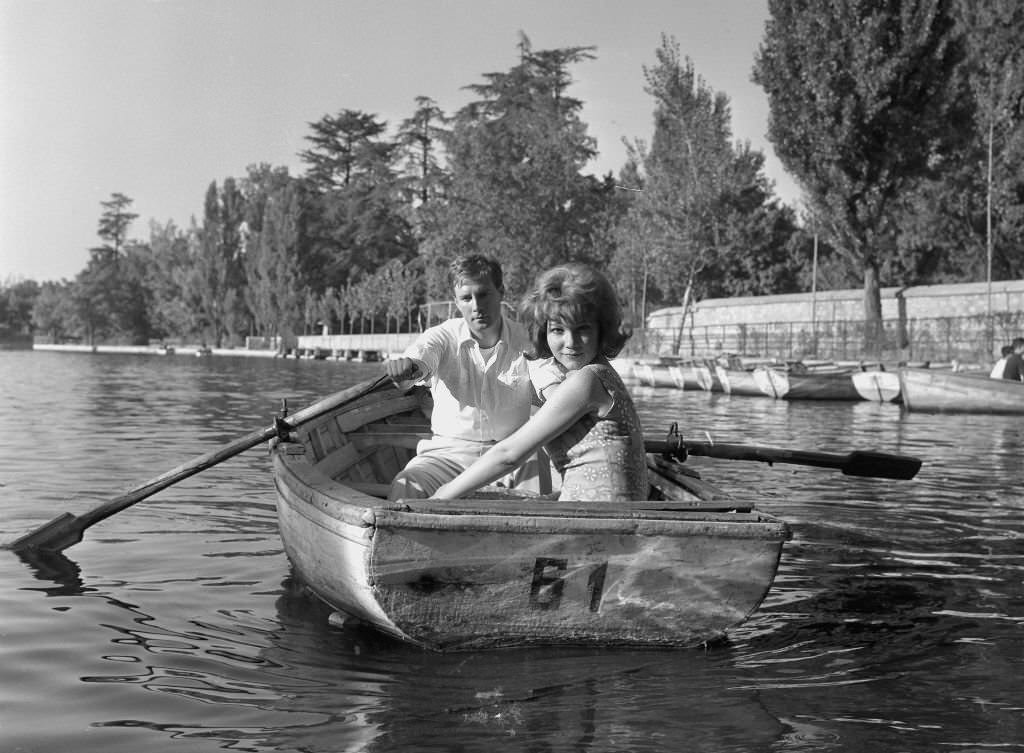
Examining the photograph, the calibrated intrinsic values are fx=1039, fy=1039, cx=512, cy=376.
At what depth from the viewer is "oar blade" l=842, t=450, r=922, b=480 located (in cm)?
640

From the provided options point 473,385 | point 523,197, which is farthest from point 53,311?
point 473,385

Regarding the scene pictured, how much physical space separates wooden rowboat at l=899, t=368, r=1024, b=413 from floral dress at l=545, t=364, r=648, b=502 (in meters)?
15.5

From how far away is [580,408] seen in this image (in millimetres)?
3715

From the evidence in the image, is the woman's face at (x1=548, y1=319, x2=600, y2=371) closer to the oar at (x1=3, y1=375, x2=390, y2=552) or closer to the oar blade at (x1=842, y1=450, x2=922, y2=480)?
the oar at (x1=3, y1=375, x2=390, y2=552)

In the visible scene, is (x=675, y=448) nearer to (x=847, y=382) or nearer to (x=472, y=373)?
(x=472, y=373)

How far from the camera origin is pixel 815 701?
12.1 feet

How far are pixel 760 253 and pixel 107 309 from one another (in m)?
69.2

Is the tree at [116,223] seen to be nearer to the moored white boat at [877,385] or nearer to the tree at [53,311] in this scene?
the tree at [53,311]

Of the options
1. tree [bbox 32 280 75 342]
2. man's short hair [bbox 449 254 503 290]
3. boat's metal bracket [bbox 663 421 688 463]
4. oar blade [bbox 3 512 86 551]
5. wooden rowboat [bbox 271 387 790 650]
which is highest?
tree [bbox 32 280 75 342]

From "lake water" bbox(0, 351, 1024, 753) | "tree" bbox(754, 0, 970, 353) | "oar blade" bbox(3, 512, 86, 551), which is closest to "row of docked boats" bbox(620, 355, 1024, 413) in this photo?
"tree" bbox(754, 0, 970, 353)

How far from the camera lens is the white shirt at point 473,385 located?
5.30 metres

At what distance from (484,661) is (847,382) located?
20.5 meters

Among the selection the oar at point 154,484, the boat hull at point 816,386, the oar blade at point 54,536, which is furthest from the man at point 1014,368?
the oar blade at point 54,536

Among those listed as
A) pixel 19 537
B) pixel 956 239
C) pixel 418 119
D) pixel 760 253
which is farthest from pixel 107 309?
pixel 19 537
